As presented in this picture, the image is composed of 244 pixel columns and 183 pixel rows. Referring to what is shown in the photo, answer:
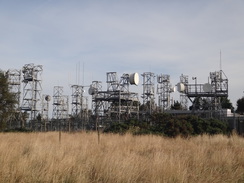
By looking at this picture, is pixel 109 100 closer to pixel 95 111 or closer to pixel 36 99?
pixel 95 111

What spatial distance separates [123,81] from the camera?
43500 mm

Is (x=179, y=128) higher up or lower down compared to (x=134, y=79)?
lower down

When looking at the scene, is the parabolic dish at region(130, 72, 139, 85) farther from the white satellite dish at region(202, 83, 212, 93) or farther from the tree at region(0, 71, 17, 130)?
the tree at region(0, 71, 17, 130)

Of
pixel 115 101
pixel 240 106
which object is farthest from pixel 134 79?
pixel 240 106

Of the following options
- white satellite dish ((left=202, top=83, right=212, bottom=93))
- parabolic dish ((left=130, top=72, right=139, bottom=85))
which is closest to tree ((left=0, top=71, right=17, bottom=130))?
parabolic dish ((left=130, top=72, right=139, bottom=85))

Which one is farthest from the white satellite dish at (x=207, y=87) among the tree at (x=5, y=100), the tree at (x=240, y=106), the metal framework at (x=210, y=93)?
the tree at (x=5, y=100)

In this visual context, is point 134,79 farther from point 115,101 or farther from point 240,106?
point 240,106

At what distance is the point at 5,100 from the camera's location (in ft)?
104

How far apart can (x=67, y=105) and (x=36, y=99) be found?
17072 millimetres

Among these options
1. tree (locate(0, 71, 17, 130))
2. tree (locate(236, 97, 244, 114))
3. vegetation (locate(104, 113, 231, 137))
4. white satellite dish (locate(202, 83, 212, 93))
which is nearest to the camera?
vegetation (locate(104, 113, 231, 137))

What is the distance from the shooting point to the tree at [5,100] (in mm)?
31328

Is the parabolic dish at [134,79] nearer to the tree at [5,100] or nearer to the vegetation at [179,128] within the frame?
the vegetation at [179,128]

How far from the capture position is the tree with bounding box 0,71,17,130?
31.3 metres

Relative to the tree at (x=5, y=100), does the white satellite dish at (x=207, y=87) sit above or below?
above
